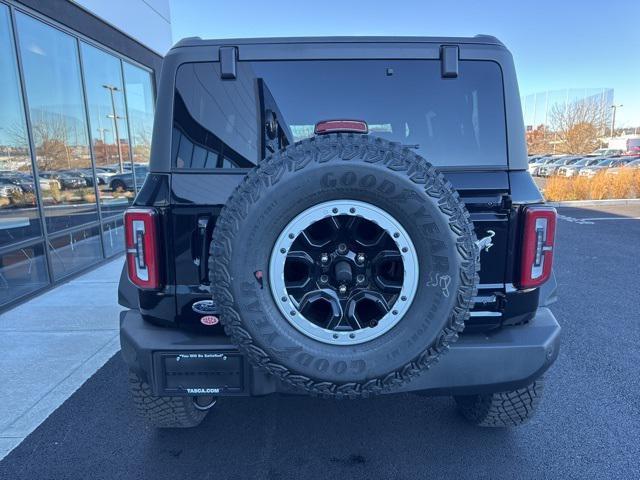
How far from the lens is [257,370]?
1753 millimetres

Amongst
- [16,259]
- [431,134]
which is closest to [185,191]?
[431,134]

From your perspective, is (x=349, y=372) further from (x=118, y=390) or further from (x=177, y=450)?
(x=118, y=390)

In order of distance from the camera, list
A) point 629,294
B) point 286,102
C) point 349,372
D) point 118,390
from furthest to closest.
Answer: point 629,294 < point 118,390 < point 286,102 < point 349,372

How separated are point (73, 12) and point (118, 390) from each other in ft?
18.9

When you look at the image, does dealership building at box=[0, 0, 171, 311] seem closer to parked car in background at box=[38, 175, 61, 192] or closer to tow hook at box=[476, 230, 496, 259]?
parked car in background at box=[38, 175, 61, 192]

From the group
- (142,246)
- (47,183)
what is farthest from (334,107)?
(47,183)

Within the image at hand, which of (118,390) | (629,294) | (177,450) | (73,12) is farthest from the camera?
(73,12)

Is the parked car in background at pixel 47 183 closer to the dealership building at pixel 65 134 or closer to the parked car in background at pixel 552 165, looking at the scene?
the dealership building at pixel 65 134

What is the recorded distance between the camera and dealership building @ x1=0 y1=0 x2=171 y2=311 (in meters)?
5.18

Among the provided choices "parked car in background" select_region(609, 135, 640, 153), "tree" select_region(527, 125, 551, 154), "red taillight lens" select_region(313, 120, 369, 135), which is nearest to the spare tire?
"red taillight lens" select_region(313, 120, 369, 135)

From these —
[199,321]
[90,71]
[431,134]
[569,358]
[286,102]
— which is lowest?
[569,358]

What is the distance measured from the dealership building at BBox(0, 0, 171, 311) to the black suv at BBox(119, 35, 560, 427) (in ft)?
13.2

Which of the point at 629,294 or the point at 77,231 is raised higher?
the point at 77,231

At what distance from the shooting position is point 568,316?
4.24 meters
